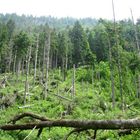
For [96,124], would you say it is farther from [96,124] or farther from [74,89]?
[74,89]

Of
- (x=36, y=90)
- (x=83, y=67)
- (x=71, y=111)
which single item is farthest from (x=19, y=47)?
(x=71, y=111)

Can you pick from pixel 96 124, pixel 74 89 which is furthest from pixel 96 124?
pixel 74 89

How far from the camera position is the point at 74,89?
35594mm

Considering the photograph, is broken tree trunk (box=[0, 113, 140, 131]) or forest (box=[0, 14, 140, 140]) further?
forest (box=[0, 14, 140, 140])

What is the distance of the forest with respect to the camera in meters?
11.8

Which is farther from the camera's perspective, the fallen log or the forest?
the forest

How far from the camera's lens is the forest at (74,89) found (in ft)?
38.6

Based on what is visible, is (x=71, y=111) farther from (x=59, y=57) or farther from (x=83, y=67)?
(x=59, y=57)

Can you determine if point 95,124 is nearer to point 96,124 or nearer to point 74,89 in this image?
point 96,124

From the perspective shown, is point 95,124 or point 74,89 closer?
point 95,124

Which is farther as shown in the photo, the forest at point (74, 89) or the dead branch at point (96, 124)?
the forest at point (74, 89)

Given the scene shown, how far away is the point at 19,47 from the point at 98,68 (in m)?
15.8

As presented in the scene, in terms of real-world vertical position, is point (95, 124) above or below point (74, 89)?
below

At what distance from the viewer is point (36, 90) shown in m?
38.9
